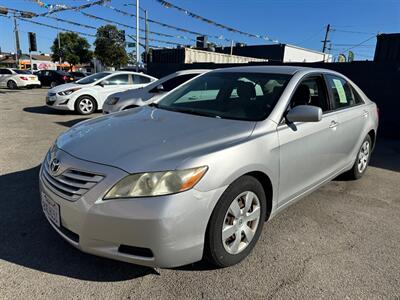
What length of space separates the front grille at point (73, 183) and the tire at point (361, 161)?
12.1 feet

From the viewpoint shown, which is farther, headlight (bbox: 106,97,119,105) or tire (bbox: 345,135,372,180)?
headlight (bbox: 106,97,119,105)

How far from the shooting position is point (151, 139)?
8.15ft

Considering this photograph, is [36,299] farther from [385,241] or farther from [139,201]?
[385,241]

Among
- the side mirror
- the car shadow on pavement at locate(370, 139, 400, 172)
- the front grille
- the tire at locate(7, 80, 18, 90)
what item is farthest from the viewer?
the tire at locate(7, 80, 18, 90)

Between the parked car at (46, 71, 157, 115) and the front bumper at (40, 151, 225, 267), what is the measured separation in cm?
861

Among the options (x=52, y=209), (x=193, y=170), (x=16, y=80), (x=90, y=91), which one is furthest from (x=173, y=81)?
(x=16, y=80)

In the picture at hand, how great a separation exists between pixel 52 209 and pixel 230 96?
2041mm

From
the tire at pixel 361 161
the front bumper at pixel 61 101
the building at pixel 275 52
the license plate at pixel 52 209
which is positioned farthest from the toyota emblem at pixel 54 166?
the building at pixel 275 52

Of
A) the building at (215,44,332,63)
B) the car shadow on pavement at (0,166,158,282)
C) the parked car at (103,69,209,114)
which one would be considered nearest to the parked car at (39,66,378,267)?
the car shadow on pavement at (0,166,158,282)

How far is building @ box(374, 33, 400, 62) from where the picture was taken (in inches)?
404

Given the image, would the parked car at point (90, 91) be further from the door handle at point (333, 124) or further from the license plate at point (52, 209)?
the door handle at point (333, 124)

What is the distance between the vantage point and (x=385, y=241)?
3072 mm

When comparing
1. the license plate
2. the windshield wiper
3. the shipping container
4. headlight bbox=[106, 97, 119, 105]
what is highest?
the shipping container

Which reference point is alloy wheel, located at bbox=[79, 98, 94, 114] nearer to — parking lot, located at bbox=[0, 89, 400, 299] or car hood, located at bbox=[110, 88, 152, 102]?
car hood, located at bbox=[110, 88, 152, 102]
